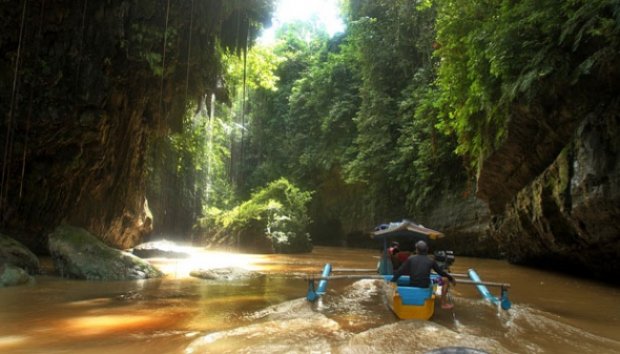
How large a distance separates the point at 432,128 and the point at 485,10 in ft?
28.9

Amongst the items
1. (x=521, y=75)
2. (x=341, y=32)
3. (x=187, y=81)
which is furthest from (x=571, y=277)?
(x=341, y=32)

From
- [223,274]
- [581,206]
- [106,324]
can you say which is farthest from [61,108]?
[581,206]

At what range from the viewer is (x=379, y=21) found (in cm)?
2783

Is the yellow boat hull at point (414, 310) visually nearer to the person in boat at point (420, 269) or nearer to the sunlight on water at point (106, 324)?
the person in boat at point (420, 269)

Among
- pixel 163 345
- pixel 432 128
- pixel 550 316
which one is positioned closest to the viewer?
pixel 163 345

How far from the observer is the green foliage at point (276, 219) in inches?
888

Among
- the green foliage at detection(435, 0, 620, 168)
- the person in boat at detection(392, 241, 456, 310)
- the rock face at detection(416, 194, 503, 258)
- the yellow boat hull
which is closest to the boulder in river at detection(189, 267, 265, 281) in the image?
the person in boat at detection(392, 241, 456, 310)

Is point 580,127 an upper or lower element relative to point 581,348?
upper

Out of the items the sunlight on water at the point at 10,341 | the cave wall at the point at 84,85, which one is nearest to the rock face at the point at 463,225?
the cave wall at the point at 84,85

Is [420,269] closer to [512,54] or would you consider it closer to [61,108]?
[512,54]

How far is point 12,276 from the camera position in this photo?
352 inches

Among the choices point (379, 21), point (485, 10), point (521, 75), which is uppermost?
point (379, 21)

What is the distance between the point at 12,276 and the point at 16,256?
4.50 ft

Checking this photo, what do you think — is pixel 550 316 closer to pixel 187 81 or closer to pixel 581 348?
pixel 581 348
